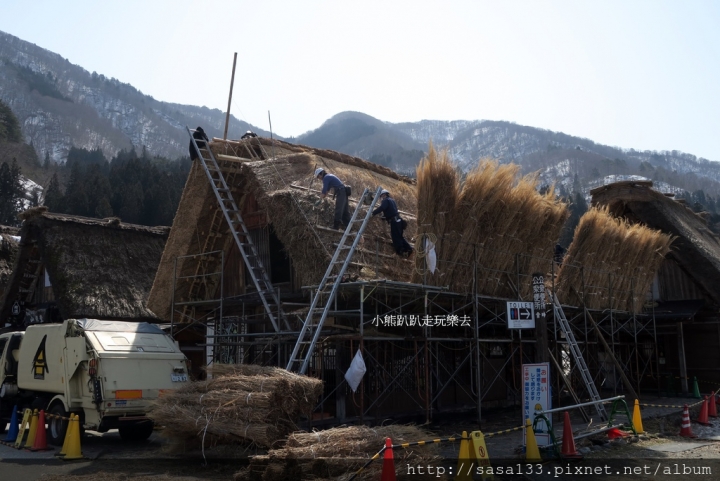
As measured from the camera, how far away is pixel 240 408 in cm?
820

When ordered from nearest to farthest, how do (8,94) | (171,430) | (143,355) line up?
1. (171,430)
2. (143,355)
3. (8,94)

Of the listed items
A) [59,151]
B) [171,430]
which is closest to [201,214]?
[171,430]

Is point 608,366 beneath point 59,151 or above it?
beneath

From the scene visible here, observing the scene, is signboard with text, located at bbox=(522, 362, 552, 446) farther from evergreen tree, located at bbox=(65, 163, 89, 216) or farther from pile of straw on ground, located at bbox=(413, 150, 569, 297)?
evergreen tree, located at bbox=(65, 163, 89, 216)

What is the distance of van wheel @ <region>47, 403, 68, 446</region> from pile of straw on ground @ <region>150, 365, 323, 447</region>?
278cm

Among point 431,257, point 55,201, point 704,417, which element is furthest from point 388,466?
point 55,201

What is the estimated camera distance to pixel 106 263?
18.7 m

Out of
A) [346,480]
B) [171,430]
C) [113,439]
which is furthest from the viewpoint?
[113,439]

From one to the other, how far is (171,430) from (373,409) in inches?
198

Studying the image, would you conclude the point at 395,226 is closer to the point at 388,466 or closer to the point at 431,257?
the point at 431,257

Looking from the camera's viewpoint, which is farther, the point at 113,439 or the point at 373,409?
the point at 373,409

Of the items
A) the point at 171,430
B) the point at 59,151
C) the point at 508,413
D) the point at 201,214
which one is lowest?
the point at 508,413

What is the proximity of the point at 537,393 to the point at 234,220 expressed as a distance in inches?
303

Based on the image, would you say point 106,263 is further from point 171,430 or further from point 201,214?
point 171,430
